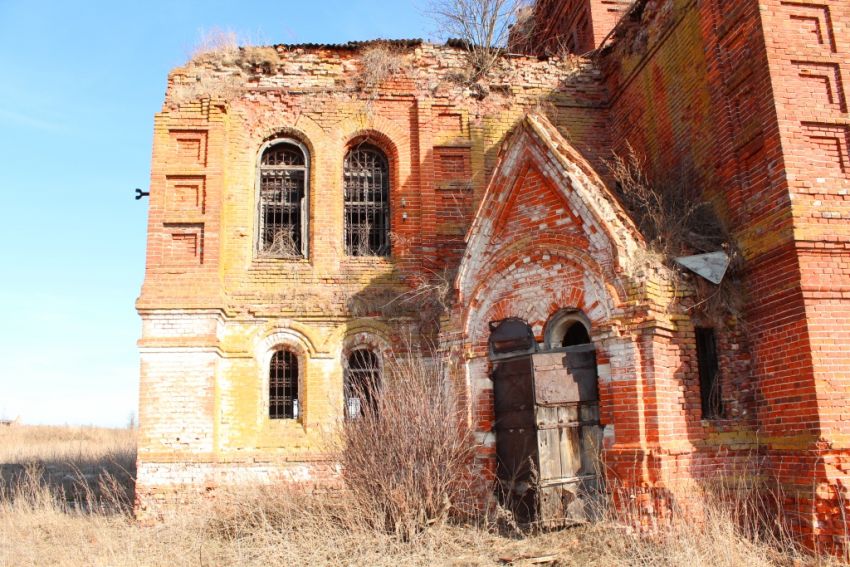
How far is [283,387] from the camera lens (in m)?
11.0

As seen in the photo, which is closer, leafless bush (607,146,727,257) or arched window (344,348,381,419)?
leafless bush (607,146,727,257)

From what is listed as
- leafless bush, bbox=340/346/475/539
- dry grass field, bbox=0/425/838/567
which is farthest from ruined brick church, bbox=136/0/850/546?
leafless bush, bbox=340/346/475/539

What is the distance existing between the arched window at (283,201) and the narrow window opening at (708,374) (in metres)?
6.30

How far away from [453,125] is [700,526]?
7573mm

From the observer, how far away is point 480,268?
9.52 m

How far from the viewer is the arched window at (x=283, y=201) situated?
1154 centimetres

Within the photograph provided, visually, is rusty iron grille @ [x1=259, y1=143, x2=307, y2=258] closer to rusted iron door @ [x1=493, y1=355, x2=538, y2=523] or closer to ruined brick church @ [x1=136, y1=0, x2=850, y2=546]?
ruined brick church @ [x1=136, y1=0, x2=850, y2=546]

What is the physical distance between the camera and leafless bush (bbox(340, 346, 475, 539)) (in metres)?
7.74

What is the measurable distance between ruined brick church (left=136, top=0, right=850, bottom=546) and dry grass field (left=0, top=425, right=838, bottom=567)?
1.76ft

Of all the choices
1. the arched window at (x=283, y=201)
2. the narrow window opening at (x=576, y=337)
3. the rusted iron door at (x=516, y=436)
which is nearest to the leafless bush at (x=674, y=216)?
the narrow window opening at (x=576, y=337)

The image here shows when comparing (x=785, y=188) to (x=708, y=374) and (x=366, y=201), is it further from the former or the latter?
(x=366, y=201)

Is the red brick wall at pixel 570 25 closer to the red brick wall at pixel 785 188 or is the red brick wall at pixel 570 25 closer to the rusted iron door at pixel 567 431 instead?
the red brick wall at pixel 785 188

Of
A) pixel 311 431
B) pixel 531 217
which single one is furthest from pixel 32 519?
pixel 531 217

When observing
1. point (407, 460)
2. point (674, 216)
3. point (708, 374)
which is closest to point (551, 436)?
point (407, 460)
